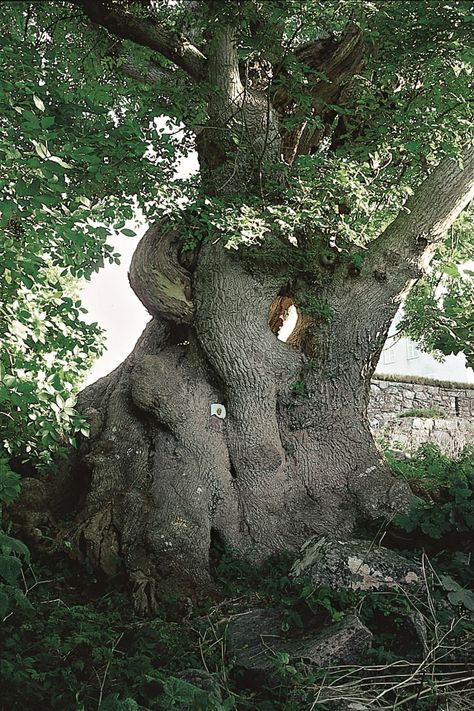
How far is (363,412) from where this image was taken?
570cm

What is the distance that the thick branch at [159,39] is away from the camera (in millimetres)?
4742

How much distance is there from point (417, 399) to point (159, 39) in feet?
21.9

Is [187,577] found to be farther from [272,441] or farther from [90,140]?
[90,140]

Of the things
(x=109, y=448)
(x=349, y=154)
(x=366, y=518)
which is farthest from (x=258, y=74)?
(x=366, y=518)

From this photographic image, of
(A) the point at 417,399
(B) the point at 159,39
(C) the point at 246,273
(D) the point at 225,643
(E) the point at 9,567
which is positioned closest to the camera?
(E) the point at 9,567

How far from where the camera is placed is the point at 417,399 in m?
10.2

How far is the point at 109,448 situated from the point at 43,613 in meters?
1.83

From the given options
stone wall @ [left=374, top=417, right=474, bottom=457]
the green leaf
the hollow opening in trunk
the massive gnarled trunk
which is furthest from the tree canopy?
stone wall @ [left=374, top=417, right=474, bottom=457]

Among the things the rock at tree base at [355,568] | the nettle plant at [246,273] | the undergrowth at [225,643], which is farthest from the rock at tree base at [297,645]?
the nettle plant at [246,273]

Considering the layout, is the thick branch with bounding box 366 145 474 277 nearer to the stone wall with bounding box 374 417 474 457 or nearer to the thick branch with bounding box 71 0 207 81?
the thick branch with bounding box 71 0 207 81

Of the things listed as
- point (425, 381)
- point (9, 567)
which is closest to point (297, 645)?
point (9, 567)

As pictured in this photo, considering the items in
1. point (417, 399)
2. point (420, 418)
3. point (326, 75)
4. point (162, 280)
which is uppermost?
point (326, 75)

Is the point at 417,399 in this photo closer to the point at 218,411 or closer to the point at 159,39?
the point at 218,411

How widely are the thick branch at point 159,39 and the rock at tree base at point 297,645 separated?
3.88 meters
